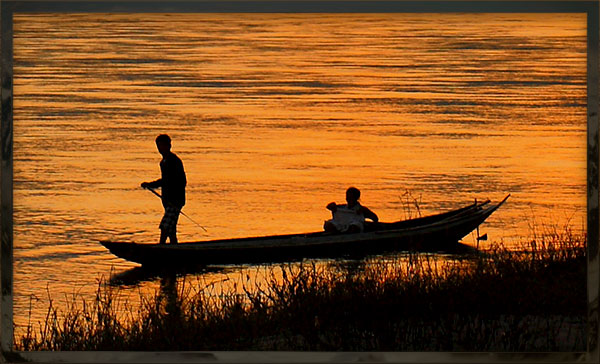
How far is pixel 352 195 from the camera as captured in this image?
12500mm

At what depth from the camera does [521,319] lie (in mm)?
9586

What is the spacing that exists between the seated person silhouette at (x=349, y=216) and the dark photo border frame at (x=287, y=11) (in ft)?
10.5

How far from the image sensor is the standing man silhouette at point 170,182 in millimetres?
12633

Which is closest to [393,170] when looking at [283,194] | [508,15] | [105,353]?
[283,194]

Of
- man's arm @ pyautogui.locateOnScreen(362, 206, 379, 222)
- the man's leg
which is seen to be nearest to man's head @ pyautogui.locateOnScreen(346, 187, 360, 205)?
man's arm @ pyautogui.locateOnScreen(362, 206, 379, 222)

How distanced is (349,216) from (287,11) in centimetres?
363

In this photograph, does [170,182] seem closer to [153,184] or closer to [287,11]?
[153,184]

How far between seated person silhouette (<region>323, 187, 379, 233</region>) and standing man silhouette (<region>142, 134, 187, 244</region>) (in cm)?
130

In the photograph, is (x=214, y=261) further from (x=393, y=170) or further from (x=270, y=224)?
(x=393, y=170)

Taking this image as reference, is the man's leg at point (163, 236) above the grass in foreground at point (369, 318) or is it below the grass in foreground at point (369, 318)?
above

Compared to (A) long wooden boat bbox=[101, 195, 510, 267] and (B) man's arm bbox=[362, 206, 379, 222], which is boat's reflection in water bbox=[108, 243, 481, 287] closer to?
(A) long wooden boat bbox=[101, 195, 510, 267]

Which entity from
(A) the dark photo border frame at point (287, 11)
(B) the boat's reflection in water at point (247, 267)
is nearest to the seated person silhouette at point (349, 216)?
(B) the boat's reflection in water at point (247, 267)

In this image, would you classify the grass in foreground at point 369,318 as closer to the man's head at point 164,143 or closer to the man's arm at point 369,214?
the man's arm at point 369,214

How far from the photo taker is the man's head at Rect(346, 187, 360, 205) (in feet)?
40.5
